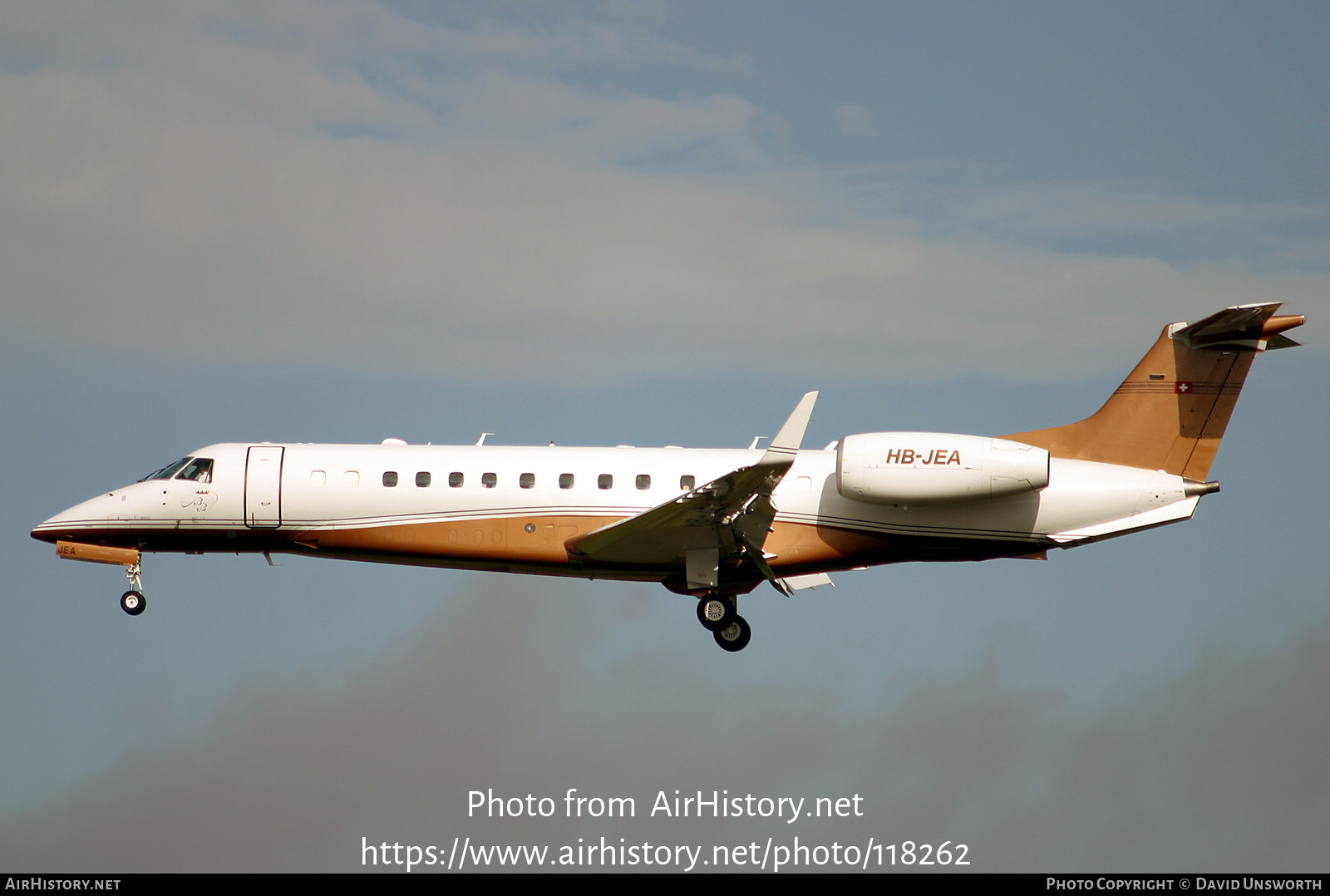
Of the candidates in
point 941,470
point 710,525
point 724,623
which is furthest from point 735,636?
point 941,470

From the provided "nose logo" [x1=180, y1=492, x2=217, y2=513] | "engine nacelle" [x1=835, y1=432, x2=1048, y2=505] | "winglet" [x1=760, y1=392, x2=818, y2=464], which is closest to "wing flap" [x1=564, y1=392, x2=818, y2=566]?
"winglet" [x1=760, y1=392, x2=818, y2=464]

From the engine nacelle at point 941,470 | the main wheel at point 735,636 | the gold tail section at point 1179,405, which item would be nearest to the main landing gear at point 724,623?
the main wheel at point 735,636

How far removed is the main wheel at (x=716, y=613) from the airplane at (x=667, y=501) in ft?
0.10

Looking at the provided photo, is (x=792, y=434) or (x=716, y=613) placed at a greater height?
(x=792, y=434)

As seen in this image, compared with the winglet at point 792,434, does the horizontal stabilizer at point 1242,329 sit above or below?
above

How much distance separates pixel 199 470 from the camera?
23.2 metres

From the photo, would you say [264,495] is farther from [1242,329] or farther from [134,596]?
[1242,329]

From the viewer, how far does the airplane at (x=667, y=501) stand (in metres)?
22.3

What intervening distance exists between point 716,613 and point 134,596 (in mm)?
10234

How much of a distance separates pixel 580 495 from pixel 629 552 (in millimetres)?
1278

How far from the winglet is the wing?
0.01 meters

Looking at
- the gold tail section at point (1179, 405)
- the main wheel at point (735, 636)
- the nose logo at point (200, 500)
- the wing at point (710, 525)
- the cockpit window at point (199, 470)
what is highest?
the gold tail section at point (1179, 405)

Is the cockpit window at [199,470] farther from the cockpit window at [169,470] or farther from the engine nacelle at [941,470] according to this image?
the engine nacelle at [941,470]

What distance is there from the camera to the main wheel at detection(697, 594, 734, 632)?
896 inches
